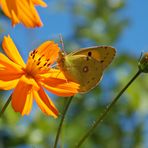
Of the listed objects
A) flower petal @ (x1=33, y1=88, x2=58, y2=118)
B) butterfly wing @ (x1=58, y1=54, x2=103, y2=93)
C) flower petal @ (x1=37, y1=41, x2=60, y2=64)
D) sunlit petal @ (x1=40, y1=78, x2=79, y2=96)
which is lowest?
flower petal @ (x1=33, y1=88, x2=58, y2=118)

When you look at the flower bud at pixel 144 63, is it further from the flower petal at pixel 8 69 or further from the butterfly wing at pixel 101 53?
the flower petal at pixel 8 69

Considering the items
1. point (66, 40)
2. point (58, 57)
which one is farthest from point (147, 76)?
point (58, 57)

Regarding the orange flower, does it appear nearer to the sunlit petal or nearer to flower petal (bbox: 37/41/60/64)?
the sunlit petal

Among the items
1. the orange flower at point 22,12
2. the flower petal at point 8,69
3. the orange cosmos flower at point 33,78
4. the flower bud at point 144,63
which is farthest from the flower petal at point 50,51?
the orange flower at point 22,12

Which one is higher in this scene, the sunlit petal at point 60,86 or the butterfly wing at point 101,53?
the butterfly wing at point 101,53

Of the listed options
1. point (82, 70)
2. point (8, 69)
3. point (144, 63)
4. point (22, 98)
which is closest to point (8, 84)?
point (22, 98)

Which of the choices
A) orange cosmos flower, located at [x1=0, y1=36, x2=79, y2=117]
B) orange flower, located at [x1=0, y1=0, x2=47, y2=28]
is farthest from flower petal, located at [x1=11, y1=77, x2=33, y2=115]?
orange flower, located at [x1=0, y1=0, x2=47, y2=28]

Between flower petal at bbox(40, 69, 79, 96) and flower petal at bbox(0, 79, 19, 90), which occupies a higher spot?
flower petal at bbox(0, 79, 19, 90)
